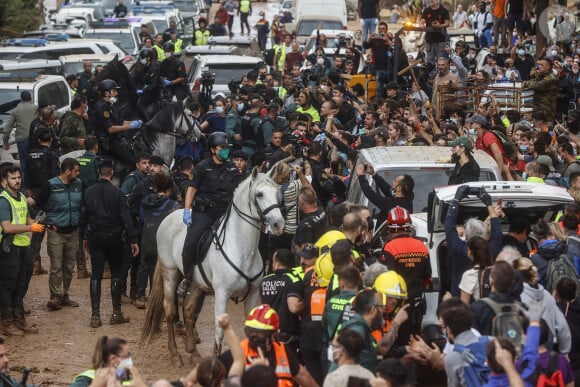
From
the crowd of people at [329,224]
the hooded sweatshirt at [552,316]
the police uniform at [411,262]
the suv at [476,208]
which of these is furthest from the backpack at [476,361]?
the suv at [476,208]

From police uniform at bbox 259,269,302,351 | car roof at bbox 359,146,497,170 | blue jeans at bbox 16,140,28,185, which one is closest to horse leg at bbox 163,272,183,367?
car roof at bbox 359,146,497,170

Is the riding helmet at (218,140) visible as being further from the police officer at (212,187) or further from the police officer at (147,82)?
the police officer at (147,82)

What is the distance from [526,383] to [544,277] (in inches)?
86.5

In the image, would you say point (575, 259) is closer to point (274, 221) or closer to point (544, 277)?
point (544, 277)

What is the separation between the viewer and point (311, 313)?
33.6 feet

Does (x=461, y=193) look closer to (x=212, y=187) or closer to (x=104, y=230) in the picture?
(x=212, y=187)

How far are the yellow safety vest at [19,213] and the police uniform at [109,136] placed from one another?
465 cm

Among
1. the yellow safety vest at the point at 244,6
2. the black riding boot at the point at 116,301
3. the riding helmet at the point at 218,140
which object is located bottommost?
the yellow safety vest at the point at 244,6

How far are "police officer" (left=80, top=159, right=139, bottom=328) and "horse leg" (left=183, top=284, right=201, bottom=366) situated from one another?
154cm

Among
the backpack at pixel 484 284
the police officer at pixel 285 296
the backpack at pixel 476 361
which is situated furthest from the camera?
the police officer at pixel 285 296

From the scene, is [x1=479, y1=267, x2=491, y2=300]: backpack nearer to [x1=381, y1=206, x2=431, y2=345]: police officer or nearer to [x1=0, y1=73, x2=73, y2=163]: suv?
[x1=381, y1=206, x2=431, y2=345]: police officer

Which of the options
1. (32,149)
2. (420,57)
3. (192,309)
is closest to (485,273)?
(192,309)

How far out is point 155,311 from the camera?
13.7 meters

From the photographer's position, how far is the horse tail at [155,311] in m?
13.6
